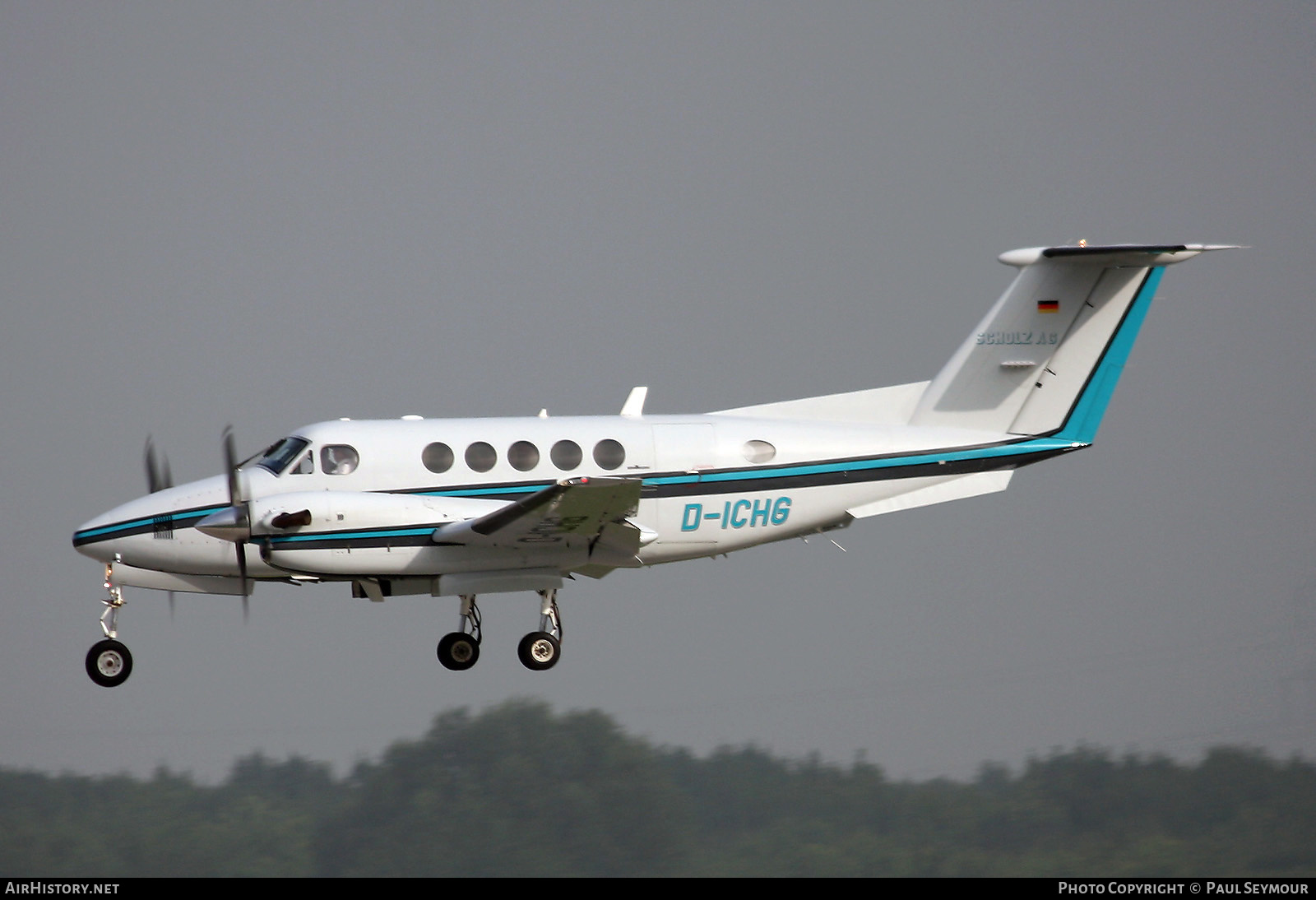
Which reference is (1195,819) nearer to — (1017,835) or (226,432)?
(1017,835)

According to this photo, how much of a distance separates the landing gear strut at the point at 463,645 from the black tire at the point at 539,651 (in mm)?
1026

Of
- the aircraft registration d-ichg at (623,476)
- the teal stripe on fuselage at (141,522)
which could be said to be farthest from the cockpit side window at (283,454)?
the teal stripe on fuselage at (141,522)

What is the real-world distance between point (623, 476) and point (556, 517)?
1.51 meters

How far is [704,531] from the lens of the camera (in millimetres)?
18750

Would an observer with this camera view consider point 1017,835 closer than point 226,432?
No

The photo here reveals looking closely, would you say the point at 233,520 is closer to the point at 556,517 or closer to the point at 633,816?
the point at 556,517

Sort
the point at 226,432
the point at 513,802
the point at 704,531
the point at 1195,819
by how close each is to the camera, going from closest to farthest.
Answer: the point at 226,432
the point at 704,531
the point at 1195,819
the point at 513,802

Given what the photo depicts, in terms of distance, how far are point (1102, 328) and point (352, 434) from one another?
394 inches

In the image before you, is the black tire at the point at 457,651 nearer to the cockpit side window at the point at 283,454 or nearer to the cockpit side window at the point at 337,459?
the cockpit side window at the point at 337,459

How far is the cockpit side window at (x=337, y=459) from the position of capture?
1834 centimetres

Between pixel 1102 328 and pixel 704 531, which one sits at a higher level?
pixel 1102 328

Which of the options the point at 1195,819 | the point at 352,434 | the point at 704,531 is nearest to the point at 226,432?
the point at 352,434

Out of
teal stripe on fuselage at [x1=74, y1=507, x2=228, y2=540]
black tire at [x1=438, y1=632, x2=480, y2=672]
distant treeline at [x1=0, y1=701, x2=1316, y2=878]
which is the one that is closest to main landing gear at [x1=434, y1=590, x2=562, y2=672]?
black tire at [x1=438, y1=632, x2=480, y2=672]

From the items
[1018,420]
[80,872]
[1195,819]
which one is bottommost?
[1195,819]
